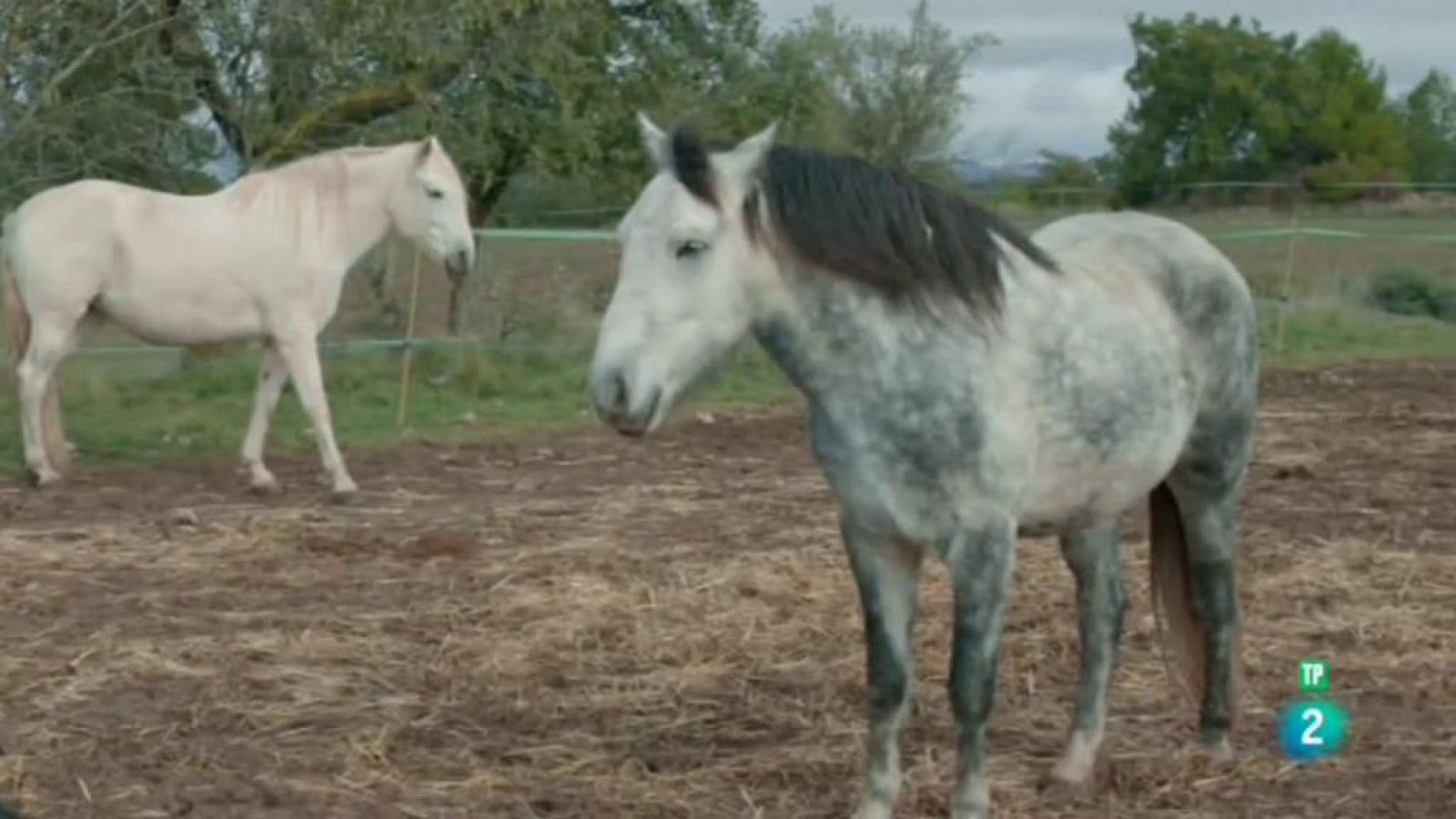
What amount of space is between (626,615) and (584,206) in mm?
12547

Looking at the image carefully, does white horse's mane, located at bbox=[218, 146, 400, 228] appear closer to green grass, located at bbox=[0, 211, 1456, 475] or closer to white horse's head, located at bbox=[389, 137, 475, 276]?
white horse's head, located at bbox=[389, 137, 475, 276]

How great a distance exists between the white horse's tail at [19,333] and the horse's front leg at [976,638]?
6.92 metres

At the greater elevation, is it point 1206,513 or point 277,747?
point 1206,513

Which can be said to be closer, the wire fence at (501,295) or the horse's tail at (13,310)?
the horse's tail at (13,310)

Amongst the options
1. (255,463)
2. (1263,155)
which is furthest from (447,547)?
(1263,155)

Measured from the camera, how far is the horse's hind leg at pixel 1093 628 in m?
5.00

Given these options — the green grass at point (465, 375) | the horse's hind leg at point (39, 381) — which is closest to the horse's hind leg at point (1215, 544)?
the green grass at point (465, 375)

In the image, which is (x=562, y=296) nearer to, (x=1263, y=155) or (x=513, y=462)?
(x=513, y=462)

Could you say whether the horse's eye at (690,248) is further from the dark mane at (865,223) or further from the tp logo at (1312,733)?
the tp logo at (1312,733)

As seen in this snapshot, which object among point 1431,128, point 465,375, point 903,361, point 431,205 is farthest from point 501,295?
point 1431,128

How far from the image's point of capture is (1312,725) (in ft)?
16.9

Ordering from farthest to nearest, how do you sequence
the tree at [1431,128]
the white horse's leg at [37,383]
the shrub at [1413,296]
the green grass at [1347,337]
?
the tree at [1431,128] → the shrub at [1413,296] → the green grass at [1347,337] → the white horse's leg at [37,383]

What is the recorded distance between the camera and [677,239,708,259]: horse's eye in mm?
4191

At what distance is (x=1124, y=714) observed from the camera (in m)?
5.62
